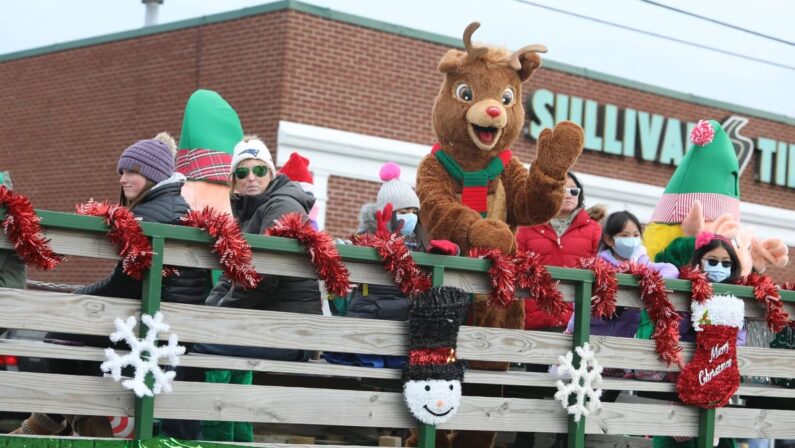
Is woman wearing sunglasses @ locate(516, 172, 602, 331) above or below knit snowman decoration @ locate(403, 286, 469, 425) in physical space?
above

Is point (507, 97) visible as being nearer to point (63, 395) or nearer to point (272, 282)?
point (272, 282)

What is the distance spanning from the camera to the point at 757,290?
579cm

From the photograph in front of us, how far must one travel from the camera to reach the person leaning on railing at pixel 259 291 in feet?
15.8

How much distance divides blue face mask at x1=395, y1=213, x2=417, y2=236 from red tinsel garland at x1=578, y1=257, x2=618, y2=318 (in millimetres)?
1329

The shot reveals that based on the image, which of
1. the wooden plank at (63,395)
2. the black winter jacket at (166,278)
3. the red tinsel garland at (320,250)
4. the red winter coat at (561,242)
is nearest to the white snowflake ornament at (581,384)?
the red tinsel garland at (320,250)

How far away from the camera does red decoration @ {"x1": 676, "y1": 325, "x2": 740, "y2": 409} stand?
18.2ft

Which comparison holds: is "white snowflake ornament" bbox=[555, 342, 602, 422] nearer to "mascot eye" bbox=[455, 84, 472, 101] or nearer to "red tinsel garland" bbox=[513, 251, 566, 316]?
"red tinsel garland" bbox=[513, 251, 566, 316]

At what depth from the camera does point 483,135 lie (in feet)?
20.8

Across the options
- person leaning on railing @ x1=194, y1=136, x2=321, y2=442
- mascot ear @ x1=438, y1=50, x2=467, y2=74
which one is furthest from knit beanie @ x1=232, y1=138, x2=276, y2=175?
mascot ear @ x1=438, y1=50, x2=467, y2=74

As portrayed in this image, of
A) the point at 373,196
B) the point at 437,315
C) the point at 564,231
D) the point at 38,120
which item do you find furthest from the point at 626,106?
the point at 437,315

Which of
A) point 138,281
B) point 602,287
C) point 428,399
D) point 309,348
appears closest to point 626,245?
point 602,287

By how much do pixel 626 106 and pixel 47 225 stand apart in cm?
1668

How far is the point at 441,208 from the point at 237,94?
10613mm

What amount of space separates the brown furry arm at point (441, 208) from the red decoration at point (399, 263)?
1284mm
